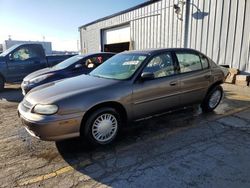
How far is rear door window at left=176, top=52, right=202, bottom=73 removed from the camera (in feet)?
15.6

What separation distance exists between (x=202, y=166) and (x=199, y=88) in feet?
7.41

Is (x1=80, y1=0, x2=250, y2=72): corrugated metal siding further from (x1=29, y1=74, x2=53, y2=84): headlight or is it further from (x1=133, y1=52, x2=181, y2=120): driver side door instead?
(x1=29, y1=74, x2=53, y2=84): headlight

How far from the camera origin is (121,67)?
4.53 metres

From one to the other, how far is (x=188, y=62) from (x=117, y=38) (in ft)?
39.7

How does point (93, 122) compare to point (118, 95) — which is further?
point (118, 95)

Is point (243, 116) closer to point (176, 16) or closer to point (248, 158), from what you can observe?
point (248, 158)

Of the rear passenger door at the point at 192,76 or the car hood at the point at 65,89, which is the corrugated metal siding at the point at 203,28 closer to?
the rear passenger door at the point at 192,76

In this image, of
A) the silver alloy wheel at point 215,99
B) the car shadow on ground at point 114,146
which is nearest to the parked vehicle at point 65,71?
the car shadow on ground at point 114,146

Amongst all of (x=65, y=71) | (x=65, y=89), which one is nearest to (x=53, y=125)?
(x=65, y=89)

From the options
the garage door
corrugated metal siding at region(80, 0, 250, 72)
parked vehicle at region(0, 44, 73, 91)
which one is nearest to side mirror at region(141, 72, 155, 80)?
corrugated metal siding at region(80, 0, 250, 72)

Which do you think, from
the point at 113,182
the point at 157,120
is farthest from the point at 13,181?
the point at 157,120

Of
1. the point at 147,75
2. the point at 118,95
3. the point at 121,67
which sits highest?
the point at 121,67

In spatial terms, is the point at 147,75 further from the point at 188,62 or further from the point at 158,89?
the point at 188,62

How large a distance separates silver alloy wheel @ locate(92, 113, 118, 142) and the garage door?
12154 millimetres
